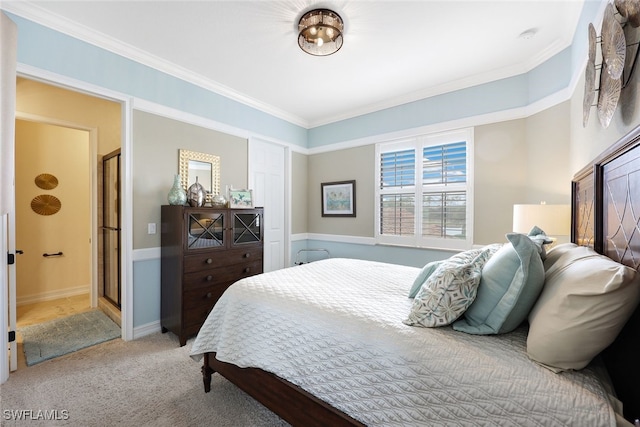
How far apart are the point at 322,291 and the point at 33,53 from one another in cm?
290

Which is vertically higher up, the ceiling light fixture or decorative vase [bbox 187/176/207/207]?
the ceiling light fixture

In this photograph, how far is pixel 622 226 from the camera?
109cm

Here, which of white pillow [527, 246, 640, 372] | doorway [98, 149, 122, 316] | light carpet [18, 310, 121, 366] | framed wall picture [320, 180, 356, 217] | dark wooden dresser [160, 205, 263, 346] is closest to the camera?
white pillow [527, 246, 640, 372]

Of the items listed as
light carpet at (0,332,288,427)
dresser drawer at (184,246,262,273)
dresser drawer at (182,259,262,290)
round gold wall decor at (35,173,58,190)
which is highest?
round gold wall decor at (35,173,58,190)

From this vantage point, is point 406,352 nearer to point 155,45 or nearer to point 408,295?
point 408,295

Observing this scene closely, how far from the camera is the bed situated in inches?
33.4

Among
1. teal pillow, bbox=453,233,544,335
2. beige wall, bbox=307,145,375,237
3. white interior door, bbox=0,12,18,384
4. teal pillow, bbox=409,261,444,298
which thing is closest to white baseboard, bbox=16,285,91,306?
white interior door, bbox=0,12,18,384

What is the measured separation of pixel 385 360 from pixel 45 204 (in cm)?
484

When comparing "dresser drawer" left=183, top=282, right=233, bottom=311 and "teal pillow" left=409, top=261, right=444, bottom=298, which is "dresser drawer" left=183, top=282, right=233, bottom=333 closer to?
"dresser drawer" left=183, top=282, right=233, bottom=311

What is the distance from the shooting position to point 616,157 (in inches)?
45.3

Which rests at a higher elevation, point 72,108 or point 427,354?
point 72,108

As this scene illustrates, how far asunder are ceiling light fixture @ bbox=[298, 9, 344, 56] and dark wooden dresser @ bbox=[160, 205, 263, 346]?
5.89 feet

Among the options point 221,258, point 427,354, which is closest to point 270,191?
point 221,258

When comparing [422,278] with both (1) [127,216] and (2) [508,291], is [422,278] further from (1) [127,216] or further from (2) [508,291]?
(1) [127,216]
